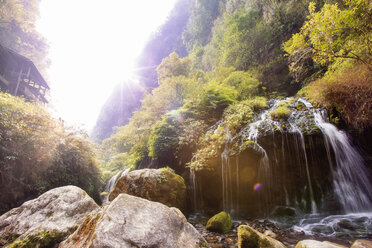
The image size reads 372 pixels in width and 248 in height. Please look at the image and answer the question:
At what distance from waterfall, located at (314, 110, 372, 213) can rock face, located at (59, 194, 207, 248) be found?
17.3 ft

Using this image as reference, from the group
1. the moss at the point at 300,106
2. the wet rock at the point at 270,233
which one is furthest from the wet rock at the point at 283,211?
the moss at the point at 300,106

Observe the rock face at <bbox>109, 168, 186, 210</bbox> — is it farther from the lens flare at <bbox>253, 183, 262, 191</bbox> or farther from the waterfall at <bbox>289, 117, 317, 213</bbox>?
the waterfall at <bbox>289, 117, 317, 213</bbox>

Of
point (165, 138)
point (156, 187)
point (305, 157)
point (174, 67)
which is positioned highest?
point (174, 67)

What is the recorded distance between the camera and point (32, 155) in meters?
7.23

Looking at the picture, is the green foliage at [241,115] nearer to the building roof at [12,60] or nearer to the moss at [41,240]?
the moss at [41,240]

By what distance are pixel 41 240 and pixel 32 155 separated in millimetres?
6327

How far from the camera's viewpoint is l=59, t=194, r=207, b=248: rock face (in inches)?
67.9

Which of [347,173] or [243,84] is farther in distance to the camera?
[243,84]

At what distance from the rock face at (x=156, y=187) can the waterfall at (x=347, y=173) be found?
5.18 meters

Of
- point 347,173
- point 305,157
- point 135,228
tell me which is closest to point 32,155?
point 135,228

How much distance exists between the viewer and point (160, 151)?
9664 millimetres

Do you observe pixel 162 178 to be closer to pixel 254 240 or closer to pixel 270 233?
pixel 270 233

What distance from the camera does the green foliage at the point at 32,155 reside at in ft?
21.7

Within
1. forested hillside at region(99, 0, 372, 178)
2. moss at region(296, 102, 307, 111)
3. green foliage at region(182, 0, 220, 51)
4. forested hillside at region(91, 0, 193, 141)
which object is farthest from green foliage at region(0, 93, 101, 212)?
forested hillside at region(91, 0, 193, 141)
